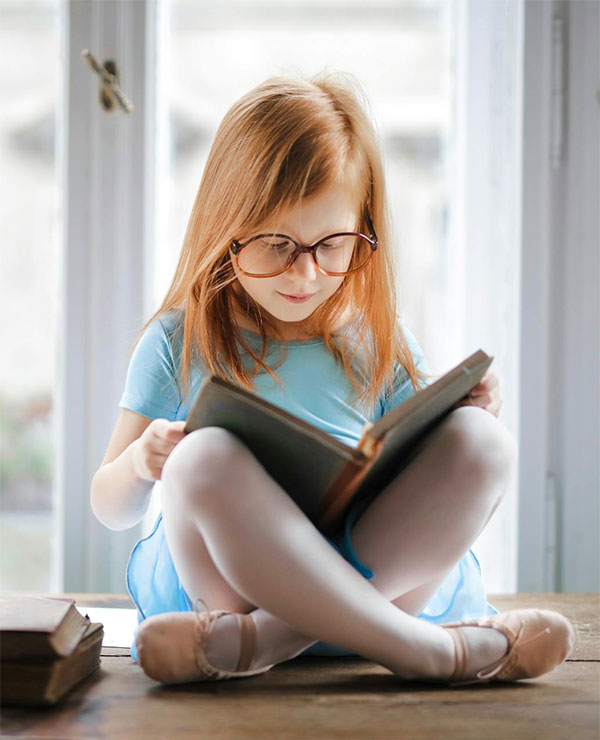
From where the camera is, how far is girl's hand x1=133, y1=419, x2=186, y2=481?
0.93m

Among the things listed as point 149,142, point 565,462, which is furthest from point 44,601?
point 565,462

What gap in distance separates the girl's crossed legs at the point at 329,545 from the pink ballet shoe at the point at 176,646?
15 mm

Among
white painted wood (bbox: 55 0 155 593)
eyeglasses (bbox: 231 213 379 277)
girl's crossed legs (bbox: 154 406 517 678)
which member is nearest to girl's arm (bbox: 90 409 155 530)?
girl's crossed legs (bbox: 154 406 517 678)

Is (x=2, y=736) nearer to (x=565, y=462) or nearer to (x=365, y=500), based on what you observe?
(x=365, y=500)

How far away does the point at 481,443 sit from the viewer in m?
0.91

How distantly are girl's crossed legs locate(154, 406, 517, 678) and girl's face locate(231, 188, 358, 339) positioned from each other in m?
0.23

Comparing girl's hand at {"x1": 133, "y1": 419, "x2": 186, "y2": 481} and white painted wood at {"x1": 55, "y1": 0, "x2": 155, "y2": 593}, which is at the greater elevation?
white painted wood at {"x1": 55, "y1": 0, "x2": 155, "y2": 593}

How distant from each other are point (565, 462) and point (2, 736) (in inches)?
47.1

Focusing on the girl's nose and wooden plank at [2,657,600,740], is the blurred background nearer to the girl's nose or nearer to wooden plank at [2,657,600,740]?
the girl's nose

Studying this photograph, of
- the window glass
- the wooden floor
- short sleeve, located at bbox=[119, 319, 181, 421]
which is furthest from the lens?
the window glass

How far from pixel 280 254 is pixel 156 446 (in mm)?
263

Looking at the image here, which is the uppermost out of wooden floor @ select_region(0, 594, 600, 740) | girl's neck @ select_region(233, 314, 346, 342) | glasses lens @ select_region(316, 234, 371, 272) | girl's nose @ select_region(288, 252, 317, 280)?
glasses lens @ select_region(316, 234, 371, 272)

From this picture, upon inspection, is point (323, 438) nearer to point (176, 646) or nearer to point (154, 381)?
point (176, 646)

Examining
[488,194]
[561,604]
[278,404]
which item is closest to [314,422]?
[278,404]
